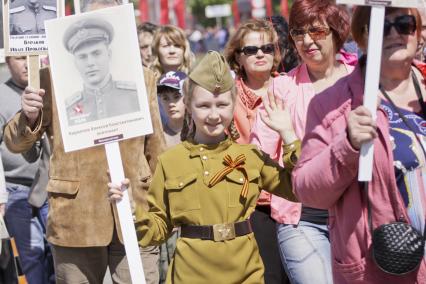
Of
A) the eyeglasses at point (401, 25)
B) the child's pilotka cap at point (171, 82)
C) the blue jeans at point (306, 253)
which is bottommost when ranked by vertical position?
the blue jeans at point (306, 253)

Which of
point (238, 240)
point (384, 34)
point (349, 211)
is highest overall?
point (384, 34)

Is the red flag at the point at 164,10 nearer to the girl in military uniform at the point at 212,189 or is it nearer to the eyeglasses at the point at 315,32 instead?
the eyeglasses at the point at 315,32

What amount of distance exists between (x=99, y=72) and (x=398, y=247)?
6.36 feet

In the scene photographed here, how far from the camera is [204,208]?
4.41 m

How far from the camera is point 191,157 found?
14.7 feet

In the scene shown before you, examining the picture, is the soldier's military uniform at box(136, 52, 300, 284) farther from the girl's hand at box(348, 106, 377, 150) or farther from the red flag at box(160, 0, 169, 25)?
the red flag at box(160, 0, 169, 25)

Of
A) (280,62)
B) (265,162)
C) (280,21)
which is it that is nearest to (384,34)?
(265,162)

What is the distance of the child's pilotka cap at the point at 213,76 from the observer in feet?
14.7

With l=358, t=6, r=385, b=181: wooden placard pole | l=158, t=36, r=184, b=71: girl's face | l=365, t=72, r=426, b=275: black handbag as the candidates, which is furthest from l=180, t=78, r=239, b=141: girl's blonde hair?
l=158, t=36, r=184, b=71: girl's face

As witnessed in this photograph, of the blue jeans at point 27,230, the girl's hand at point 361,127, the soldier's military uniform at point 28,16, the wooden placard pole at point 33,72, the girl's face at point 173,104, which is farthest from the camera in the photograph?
the blue jeans at point 27,230

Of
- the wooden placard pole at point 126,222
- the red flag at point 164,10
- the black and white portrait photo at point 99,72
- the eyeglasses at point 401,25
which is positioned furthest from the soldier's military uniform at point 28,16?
the red flag at point 164,10

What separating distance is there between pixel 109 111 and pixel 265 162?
0.78 metres

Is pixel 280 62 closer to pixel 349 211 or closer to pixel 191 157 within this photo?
pixel 191 157

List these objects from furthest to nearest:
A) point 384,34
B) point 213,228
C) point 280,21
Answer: point 280,21, point 213,228, point 384,34
